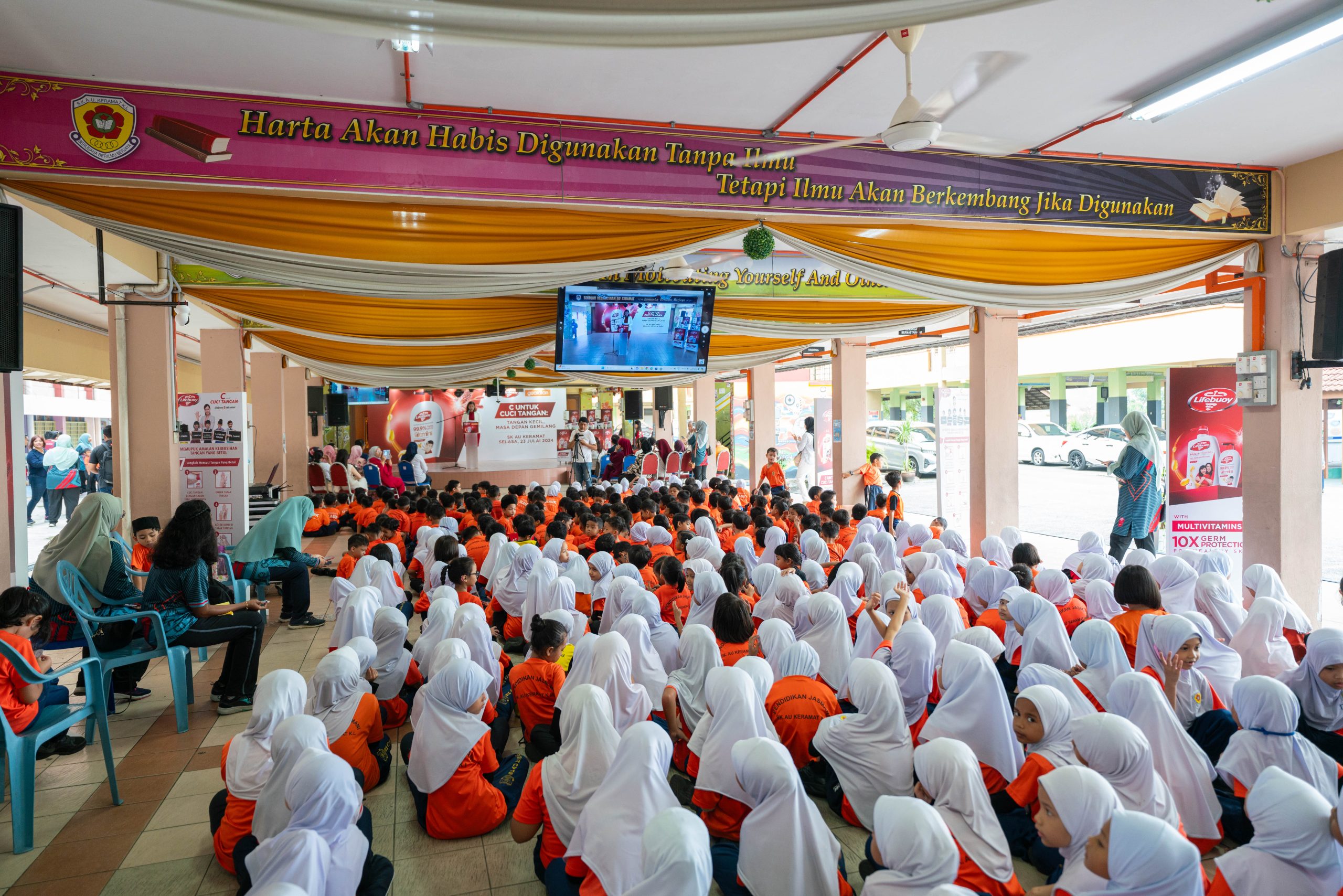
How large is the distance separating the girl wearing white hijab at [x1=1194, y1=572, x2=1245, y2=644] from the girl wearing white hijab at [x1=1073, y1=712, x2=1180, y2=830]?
238cm

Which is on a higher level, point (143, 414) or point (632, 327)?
point (632, 327)

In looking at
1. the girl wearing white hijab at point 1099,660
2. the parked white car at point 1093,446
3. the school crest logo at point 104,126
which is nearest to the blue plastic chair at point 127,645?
the school crest logo at point 104,126

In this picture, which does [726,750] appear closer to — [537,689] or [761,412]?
[537,689]

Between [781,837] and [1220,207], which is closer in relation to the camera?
[781,837]

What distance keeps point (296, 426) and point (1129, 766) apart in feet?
46.3

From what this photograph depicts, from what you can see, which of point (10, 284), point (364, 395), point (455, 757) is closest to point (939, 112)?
point (455, 757)

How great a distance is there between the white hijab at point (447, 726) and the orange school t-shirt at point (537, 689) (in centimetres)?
52

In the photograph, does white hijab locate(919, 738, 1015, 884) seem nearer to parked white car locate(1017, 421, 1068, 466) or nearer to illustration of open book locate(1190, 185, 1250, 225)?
illustration of open book locate(1190, 185, 1250, 225)

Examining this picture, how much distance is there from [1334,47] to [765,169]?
2.89 metres

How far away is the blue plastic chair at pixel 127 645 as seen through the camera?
404cm

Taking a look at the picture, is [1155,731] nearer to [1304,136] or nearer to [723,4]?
[723,4]

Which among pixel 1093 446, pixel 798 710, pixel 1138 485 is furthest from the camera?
pixel 1093 446

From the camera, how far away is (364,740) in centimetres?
347

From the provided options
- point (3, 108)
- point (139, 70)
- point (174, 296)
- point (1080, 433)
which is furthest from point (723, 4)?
point (1080, 433)
